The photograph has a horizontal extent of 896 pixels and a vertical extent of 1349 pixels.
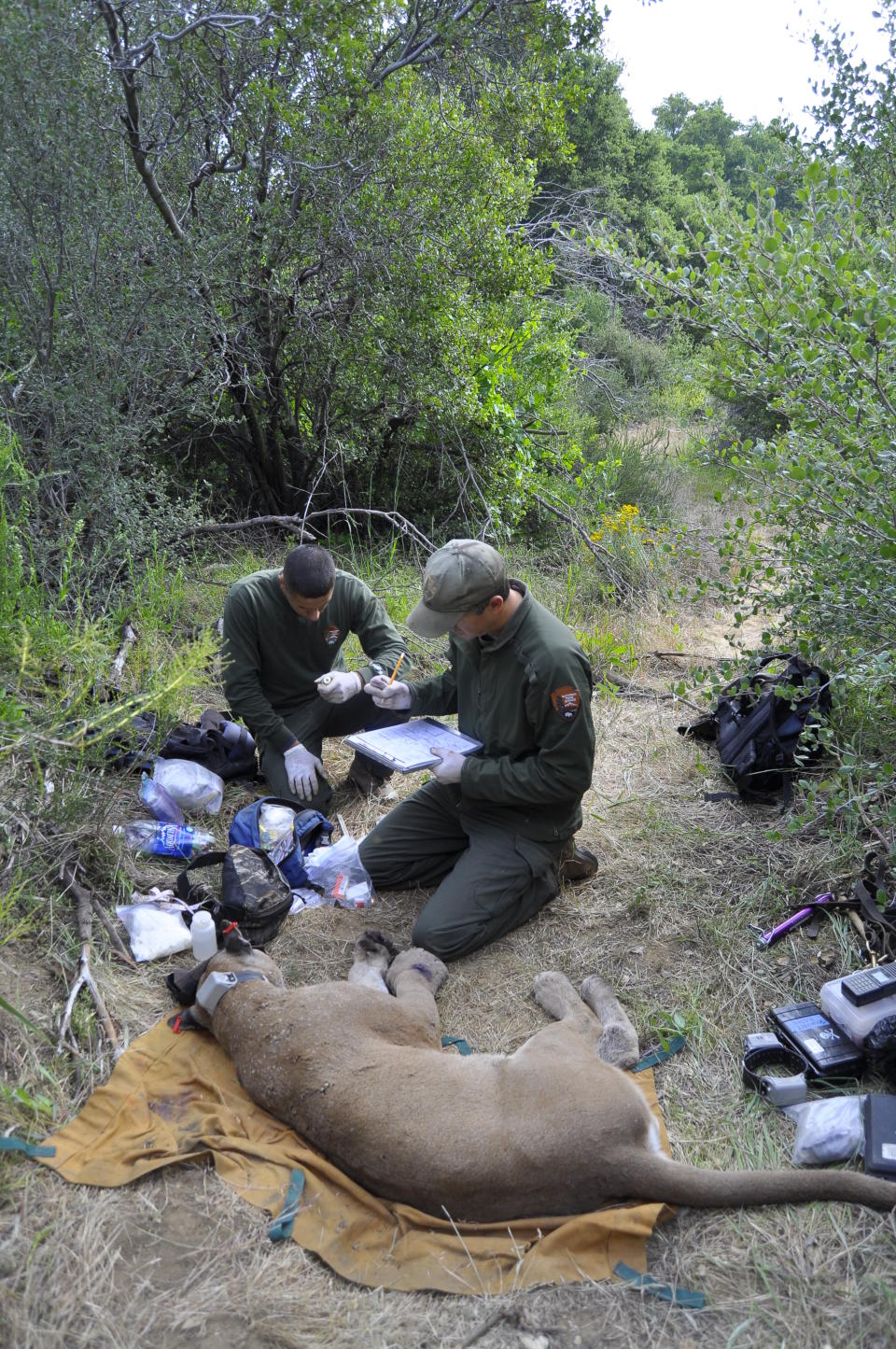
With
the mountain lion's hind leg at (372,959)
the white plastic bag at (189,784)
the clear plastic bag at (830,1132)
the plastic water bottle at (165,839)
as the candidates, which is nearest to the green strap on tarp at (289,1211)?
the mountain lion's hind leg at (372,959)

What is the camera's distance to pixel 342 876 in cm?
403

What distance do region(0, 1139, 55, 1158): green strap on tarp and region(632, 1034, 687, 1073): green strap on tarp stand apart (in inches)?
70.8

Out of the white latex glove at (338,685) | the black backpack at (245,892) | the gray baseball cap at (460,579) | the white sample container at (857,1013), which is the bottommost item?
the white sample container at (857,1013)

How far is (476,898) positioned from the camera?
3.57 m

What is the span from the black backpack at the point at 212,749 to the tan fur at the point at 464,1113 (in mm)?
1827

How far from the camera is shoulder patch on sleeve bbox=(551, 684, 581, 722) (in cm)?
341

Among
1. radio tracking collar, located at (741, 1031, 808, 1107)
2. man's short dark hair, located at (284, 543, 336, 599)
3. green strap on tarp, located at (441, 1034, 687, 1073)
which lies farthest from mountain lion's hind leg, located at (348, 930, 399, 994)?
man's short dark hair, located at (284, 543, 336, 599)

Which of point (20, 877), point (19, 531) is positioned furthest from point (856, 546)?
point (19, 531)

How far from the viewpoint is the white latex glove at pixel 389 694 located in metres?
4.12

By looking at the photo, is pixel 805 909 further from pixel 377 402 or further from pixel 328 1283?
pixel 377 402

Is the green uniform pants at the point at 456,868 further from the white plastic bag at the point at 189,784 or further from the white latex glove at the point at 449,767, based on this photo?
the white plastic bag at the point at 189,784

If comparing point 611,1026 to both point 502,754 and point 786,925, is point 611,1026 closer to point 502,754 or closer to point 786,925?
point 786,925

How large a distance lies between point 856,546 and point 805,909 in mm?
1499

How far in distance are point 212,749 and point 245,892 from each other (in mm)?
1328
